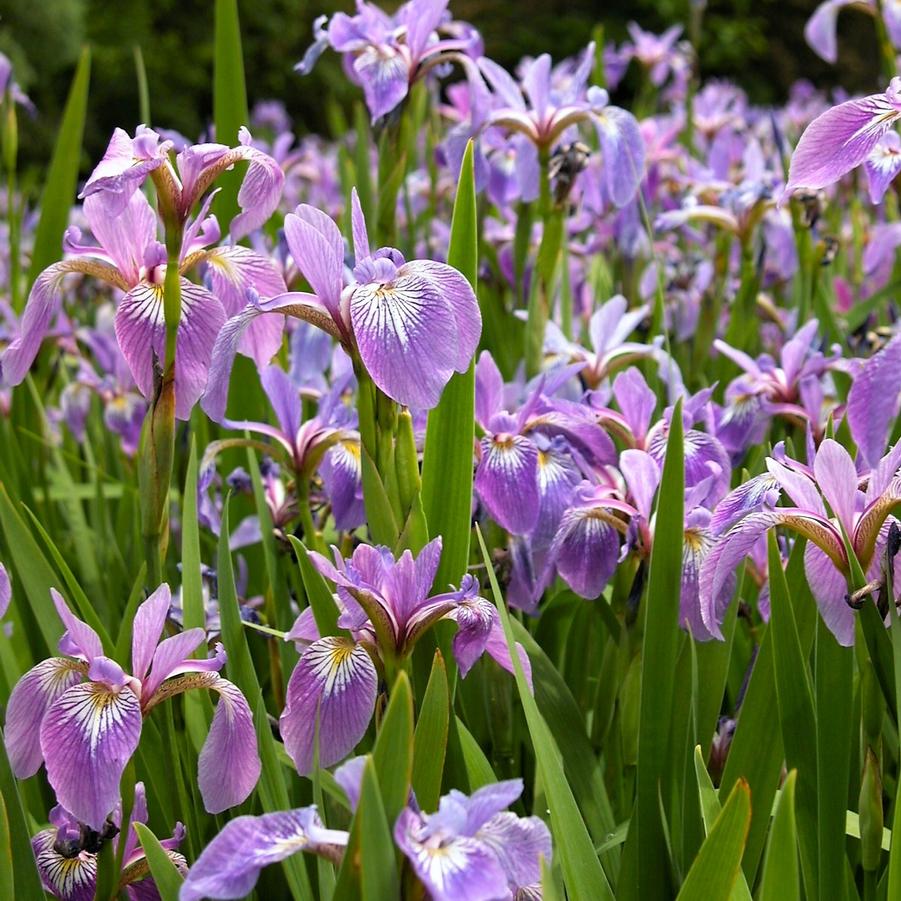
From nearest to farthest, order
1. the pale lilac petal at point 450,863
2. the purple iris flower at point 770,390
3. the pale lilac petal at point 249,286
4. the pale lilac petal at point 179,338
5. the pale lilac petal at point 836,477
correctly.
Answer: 1. the pale lilac petal at point 450,863
2. the pale lilac petal at point 836,477
3. the pale lilac petal at point 179,338
4. the pale lilac petal at point 249,286
5. the purple iris flower at point 770,390

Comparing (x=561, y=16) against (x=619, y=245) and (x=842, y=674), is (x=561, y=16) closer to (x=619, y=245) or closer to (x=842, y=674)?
(x=619, y=245)

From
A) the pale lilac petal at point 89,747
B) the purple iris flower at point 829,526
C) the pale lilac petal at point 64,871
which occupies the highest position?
the purple iris flower at point 829,526

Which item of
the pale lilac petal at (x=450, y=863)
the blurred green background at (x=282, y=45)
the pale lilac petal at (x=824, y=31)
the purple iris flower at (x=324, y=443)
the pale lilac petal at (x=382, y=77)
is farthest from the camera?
the blurred green background at (x=282, y=45)

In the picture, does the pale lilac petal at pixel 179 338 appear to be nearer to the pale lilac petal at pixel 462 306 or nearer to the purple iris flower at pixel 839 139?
the pale lilac petal at pixel 462 306

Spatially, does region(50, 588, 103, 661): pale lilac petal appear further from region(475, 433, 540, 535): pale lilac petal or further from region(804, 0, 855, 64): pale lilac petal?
region(804, 0, 855, 64): pale lilac petal

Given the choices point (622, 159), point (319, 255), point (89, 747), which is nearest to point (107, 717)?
point (89, 747)

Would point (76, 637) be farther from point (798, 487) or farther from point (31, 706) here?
point (798, 487)

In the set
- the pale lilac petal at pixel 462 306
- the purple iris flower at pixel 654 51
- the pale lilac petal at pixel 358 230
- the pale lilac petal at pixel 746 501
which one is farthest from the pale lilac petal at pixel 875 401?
the purple iris flower at pixel 654 51
